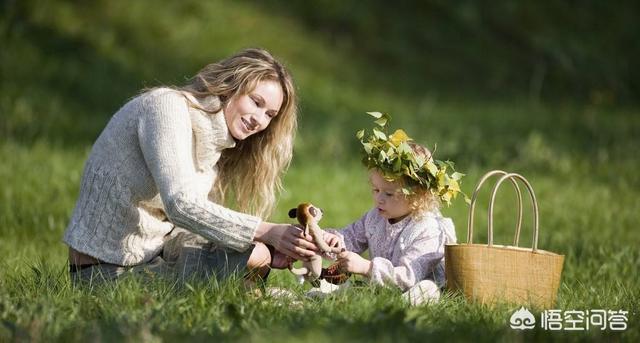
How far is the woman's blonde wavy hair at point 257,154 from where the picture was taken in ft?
14.5

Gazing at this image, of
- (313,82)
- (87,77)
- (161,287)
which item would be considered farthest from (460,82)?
(161,287)

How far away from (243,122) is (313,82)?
258 inches

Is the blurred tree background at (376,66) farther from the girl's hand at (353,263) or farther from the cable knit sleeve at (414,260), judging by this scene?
the girl's hand at (353,263)

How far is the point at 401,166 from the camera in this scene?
426 cm

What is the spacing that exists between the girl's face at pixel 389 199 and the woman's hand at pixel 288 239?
1.84ft

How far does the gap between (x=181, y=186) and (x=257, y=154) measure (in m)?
0.81

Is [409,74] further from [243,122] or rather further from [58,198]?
[243,122]

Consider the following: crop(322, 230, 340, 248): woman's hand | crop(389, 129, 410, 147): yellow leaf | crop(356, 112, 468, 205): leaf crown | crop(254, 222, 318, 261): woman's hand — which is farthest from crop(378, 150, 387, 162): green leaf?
crop(254, 222, 318, 261): woman's hand

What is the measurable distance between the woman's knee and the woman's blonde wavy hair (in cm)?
53

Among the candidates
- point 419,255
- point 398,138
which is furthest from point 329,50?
point 419,255

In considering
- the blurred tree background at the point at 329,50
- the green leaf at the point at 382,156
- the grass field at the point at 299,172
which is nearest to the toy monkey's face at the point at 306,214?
the grass field at the point at 299,172

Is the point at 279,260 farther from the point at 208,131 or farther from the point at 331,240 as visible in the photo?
the point at 208,131

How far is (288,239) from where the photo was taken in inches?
155

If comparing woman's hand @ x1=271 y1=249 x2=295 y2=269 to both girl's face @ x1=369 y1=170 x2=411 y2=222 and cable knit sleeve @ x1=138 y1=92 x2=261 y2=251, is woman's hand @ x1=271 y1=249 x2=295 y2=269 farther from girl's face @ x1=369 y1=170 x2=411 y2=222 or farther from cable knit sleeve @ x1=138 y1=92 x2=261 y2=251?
girl's face @ x1=369 y1=170 x2=411 y2=222
